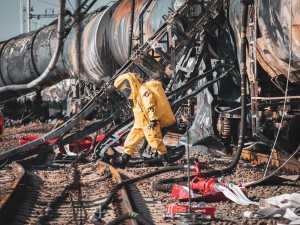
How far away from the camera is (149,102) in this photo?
6430 mm

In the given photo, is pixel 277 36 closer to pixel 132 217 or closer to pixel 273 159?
pixel 273 159

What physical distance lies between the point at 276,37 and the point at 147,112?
256 cm

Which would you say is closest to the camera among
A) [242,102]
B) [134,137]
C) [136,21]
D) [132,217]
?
[132,217]

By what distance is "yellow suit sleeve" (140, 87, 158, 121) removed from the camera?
6.44m

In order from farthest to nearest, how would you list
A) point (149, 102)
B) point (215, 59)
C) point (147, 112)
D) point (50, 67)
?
point (50, 67), point (215, 59), point (147, 112), point (149, 102)

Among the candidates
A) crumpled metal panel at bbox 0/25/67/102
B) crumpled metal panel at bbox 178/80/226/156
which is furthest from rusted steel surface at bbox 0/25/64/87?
crumpled metal panel at bbox 178/80/226/156

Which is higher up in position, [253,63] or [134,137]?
[253,63]

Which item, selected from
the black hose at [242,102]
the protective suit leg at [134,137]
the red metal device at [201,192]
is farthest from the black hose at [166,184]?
the protective suit leg at [134,137]

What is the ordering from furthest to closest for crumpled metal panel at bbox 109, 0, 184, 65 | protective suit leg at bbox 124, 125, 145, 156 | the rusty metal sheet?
crumpled metal panel at bbox 109, 0, 184, 65 < protective suit leg at bbox 124, 125, 145, 156 < the rusty metal sheet

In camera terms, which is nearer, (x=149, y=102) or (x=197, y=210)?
(x=197, y=210)

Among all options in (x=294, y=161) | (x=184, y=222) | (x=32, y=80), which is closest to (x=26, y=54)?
(x=32, y=80)

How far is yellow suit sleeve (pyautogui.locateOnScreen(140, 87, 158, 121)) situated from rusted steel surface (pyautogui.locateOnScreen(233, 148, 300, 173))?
2.15 m

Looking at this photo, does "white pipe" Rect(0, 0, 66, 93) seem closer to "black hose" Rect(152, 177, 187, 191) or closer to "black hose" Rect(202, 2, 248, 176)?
"black hose" Rect(202, 2, 248, 176)

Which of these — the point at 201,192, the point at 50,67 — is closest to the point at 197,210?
the point at 201,192
